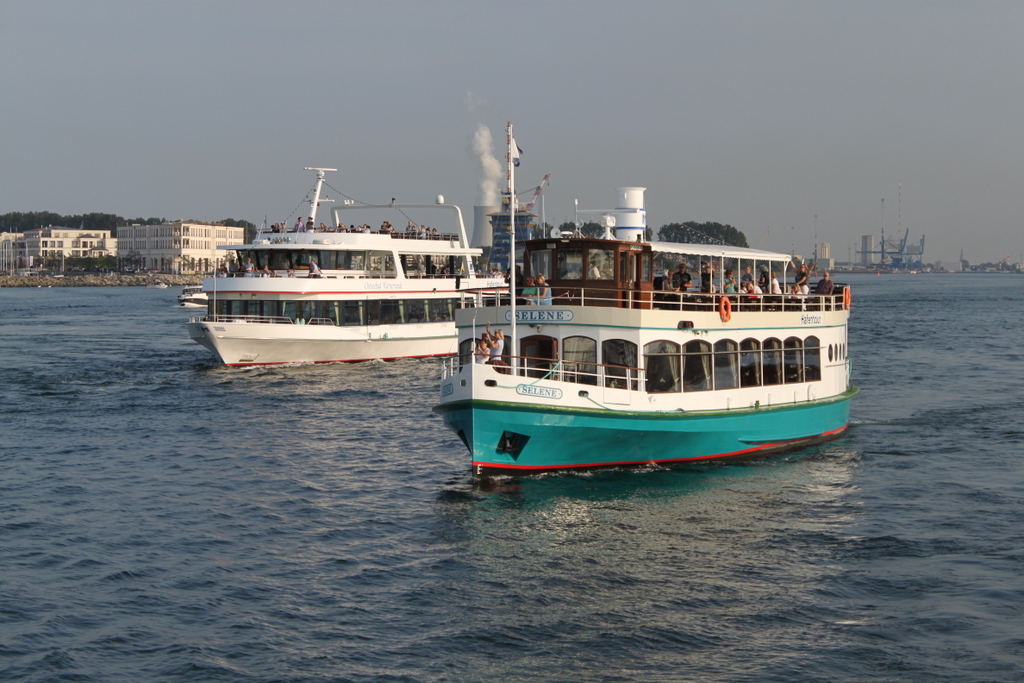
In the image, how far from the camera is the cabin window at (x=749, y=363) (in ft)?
86.7

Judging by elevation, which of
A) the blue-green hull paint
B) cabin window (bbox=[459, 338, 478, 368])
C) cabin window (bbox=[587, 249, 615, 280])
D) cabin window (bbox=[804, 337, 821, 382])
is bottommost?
the blue-green hull paint

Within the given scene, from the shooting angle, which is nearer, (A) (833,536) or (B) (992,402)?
(A) (833,536)

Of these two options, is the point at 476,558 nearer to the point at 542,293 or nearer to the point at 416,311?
the point at 542,293

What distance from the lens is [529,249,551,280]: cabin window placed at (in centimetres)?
2608

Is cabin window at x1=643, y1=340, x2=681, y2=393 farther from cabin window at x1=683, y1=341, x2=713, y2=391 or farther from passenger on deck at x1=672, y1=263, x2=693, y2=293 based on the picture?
passenger on deck at x1=672, y1=263, x2=693, y2=293

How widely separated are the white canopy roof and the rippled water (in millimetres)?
5677

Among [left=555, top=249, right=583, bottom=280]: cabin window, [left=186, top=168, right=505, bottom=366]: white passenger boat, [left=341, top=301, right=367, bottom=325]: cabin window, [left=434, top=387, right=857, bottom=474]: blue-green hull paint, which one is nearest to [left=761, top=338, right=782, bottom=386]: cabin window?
[left=434, top=387, right=857, bottom=474]: blue-green hull paint

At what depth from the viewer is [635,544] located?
19.3m

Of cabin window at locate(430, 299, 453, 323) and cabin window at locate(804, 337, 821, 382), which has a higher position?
cabin window at locate(430, 299, 453, 323)

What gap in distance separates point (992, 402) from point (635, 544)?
24201mm

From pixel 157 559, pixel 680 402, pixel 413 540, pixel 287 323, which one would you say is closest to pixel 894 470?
pixel 680 402

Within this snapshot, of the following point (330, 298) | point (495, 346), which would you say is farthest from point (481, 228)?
point (495, 346)

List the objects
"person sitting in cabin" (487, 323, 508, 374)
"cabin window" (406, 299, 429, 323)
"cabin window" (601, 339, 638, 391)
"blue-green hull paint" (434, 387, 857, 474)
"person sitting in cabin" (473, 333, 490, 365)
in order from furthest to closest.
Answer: "cabin window" (406, 299, 429, 323) < "cabin window" (601, 339, 638, 391) < "person sitting in cabin" (487, 323, 508, 374) < "person sitting in cabin" (473, 333, 490, 365) < "blue-green hull paint" (434, 387, 857, 474)

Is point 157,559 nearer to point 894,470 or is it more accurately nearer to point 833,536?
point 833,536
